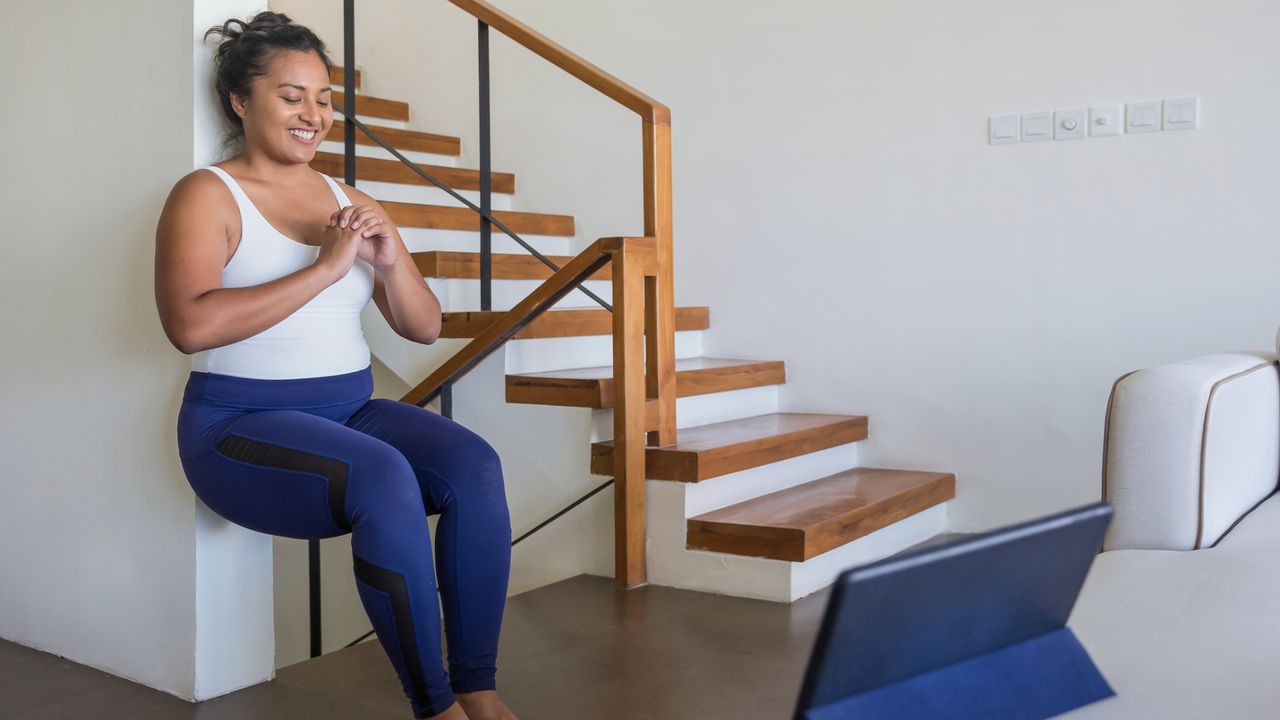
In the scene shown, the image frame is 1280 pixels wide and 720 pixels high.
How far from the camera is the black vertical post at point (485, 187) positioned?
308cm

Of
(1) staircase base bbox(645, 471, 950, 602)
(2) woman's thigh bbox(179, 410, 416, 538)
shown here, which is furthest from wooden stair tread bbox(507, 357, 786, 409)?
(2) woman's thigh bbox(179, 410, 416, 538)

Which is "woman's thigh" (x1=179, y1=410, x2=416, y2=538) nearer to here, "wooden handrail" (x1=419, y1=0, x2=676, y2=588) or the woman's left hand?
the woman's left hand

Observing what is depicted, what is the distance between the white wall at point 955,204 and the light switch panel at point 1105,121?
31mm

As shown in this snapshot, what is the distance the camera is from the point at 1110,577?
1.18 m

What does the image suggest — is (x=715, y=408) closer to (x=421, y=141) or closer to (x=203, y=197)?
(x=421, y=141)

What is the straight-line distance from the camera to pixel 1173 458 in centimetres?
154

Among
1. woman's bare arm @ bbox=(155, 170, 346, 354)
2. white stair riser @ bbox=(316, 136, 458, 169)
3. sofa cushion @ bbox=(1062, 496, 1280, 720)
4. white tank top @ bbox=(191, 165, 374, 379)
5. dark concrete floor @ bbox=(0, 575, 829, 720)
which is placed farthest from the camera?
white stair riser @ bbox=(316, 136, 458, 169)

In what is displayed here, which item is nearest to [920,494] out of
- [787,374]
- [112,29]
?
[787,374]

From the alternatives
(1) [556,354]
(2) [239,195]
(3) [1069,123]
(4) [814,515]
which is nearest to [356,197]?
(2) [239,195]

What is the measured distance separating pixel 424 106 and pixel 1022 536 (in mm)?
4331

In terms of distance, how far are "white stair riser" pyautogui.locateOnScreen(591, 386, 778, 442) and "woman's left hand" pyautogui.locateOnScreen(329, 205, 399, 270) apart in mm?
1030

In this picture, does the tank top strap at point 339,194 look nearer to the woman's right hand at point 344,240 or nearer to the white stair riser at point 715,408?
the woman's right hand at point 344,240

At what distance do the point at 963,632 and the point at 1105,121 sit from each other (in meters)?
2.85

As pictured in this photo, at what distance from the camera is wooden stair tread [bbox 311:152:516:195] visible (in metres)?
3.29
